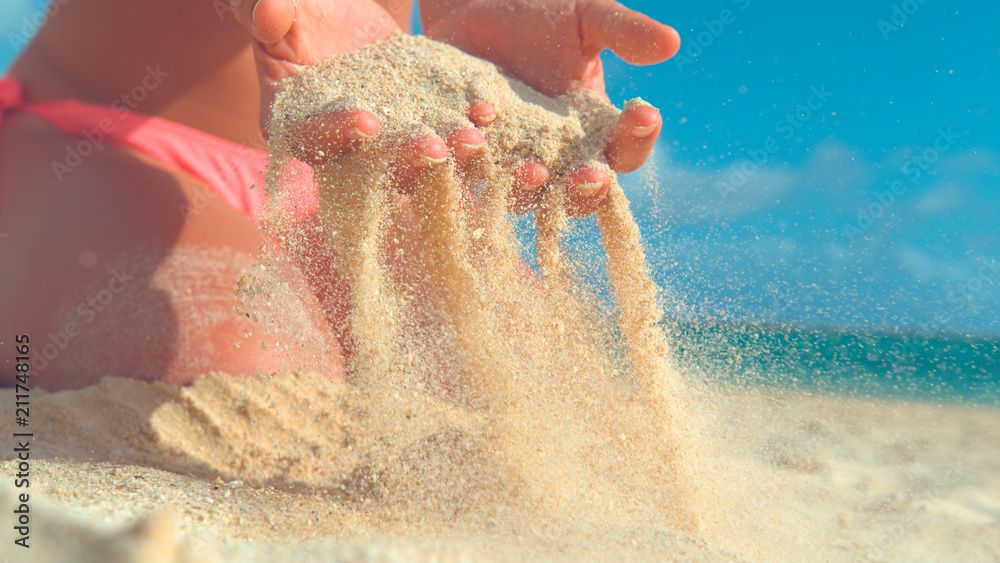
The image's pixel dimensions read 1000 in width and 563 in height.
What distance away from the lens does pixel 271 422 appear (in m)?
1.63

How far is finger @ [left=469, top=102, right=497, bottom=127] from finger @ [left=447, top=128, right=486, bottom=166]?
0.10 m

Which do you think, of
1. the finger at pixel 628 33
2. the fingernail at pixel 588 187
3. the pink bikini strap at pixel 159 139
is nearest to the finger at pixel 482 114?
the fingernail at pixel 588 187

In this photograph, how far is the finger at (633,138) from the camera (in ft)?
5.04

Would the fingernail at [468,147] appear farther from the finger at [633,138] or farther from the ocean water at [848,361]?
the ocean water at [848,361]

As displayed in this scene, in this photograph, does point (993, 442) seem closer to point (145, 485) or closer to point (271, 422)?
point (271, 422)

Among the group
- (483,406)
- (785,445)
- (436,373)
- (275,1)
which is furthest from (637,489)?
(275,1)

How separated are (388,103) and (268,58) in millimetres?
432

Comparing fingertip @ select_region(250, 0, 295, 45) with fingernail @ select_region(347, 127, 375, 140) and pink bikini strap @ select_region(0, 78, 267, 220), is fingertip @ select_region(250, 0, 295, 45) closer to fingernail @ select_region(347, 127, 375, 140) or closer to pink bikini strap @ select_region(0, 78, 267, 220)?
fingernail @ select_region(347, 127, 375, 140)

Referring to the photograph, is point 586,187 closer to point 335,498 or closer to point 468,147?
point 468,147

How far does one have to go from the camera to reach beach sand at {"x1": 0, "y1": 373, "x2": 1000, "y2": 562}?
2.93ft

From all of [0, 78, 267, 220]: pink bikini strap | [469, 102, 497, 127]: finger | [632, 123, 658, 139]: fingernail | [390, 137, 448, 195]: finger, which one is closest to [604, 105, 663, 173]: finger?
[632, 123, 658, 139]: fingernail

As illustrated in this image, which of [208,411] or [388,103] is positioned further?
[208,411]

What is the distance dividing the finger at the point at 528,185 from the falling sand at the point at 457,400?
3cm

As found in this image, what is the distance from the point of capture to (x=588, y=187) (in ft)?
4.96
